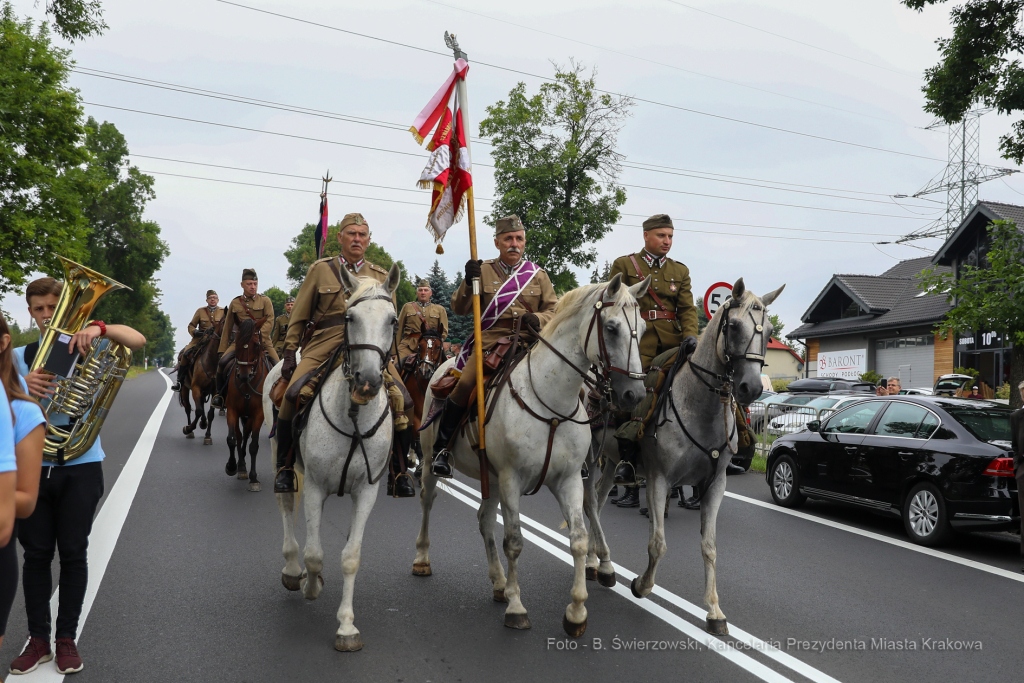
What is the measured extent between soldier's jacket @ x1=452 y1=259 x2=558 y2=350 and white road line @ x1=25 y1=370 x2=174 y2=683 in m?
3.50

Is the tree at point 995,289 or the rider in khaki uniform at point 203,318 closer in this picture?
the tree at point 995,289

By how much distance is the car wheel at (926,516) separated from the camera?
8.48 meters

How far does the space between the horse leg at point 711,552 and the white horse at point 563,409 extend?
95 centimetres

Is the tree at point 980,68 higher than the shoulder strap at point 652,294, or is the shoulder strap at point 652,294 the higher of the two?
the tree at point 980,68

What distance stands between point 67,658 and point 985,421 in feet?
30.3

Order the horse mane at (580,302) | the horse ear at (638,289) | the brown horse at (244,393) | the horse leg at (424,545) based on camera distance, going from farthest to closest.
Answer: the brown horse at (244,393), the horse leg at (424,545), the horse ear at (638,289), the horse mane at (580,302)

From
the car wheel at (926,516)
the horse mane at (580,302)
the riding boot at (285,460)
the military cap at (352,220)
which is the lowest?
the car wheel at (926,516)

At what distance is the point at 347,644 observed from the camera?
192 inches

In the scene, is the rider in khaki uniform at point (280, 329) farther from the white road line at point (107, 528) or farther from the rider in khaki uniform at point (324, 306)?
the rider in khaki uniform at point (324, 306)

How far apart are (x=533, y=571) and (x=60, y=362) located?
166 inches

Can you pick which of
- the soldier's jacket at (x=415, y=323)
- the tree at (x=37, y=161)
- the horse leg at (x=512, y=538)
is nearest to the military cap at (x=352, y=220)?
the horse leg at (x=512, y=538)

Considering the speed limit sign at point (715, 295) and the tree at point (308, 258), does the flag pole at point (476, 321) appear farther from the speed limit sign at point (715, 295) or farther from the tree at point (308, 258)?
the tree at point (308, 258)

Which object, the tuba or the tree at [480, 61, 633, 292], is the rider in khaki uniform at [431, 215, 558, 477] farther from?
the tree at [480, 61, 633, 292]

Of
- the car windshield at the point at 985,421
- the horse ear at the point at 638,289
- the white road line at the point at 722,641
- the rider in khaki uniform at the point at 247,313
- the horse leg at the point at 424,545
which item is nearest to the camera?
the white road line at the point at 722,641
